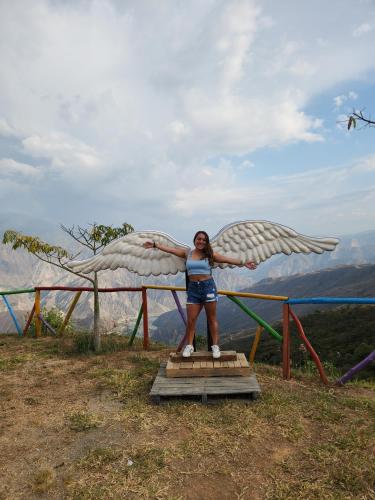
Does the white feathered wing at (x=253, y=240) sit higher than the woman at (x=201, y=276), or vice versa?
the white feathered wing at (x=253, y=240)

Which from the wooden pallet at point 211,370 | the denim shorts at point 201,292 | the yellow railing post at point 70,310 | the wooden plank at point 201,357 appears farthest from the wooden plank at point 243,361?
the yellow railing post at point 70,310

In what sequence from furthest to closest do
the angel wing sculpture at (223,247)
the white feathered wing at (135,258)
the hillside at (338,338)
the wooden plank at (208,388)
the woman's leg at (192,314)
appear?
the hillside at (338,338) < the white feathered wing at (135,258) < the angel wing sculpture at (223,247) < the woman's leg at (192,314) < the wooden plank at (208,388)

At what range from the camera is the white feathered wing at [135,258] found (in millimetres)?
6297

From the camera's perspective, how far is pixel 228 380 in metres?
5.20

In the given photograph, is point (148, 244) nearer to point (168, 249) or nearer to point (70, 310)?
point (168, 249)

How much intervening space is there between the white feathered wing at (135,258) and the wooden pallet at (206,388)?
1.97 m

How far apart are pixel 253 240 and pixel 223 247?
55 cm

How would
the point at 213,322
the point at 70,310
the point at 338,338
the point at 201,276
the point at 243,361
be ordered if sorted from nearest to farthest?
the point at 243,361, the point at 201,276, the point at 213,322, the point at 70,310, the point at 338,338

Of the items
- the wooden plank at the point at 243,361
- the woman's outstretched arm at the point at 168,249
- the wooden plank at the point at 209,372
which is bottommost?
the wooden plank at the point at 209,372

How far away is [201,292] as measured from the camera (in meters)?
5.73

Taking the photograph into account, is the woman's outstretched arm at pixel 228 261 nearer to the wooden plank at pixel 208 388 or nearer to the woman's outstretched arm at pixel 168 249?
the woman's outstretched arm at pixel 168 249

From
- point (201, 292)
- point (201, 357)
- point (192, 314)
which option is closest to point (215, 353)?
point (201, 357)

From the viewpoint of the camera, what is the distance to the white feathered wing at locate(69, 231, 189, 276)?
6.30 meters

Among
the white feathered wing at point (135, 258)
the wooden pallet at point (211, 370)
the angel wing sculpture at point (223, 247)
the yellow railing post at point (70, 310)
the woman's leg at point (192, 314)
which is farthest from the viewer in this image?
the yellow railing post at point (70, 310)
